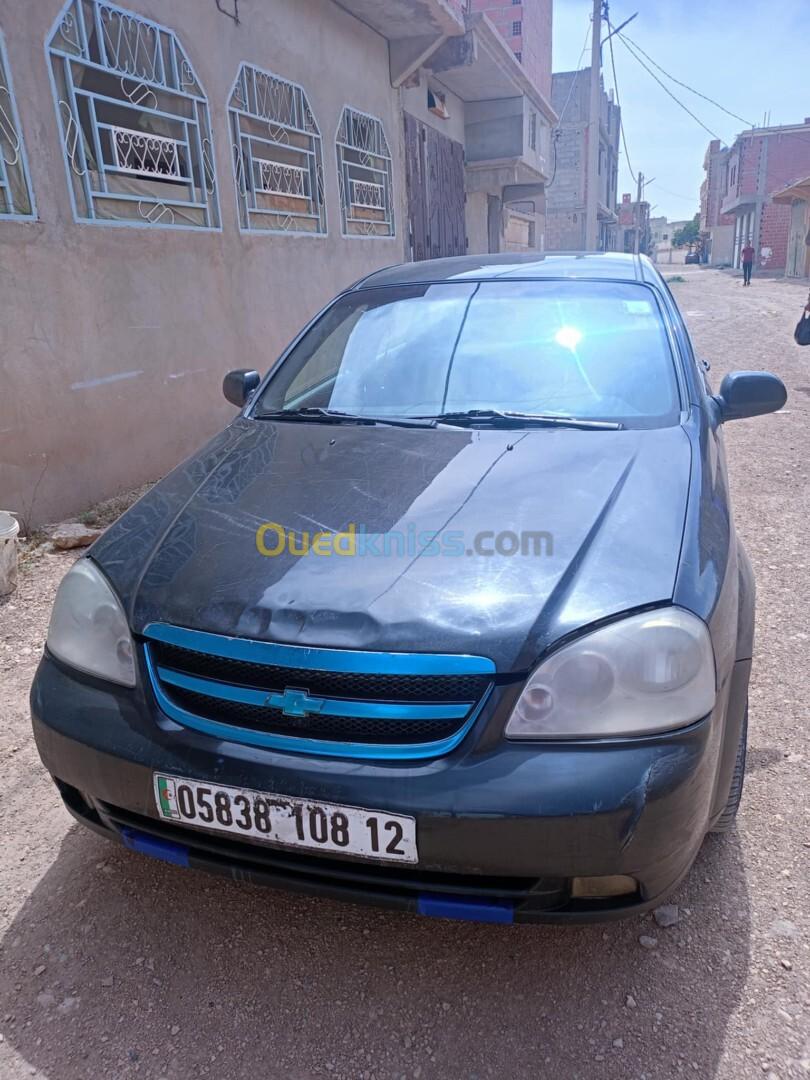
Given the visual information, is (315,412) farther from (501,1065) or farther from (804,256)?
(804,256)

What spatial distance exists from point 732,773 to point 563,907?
0.53 metres

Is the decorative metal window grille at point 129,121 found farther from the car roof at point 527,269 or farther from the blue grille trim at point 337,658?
the blue grille trim at point 337,658

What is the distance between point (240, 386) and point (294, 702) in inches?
73.5

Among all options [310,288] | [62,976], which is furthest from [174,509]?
[310,288]

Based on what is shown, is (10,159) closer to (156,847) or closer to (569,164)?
(156,847)

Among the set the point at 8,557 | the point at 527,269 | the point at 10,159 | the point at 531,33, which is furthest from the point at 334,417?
the point at 531,33

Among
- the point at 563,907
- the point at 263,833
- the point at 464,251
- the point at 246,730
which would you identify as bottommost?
the point at 563,907

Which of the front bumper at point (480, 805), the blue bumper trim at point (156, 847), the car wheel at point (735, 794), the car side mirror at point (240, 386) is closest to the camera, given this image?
the front bumper at point (480, 805)

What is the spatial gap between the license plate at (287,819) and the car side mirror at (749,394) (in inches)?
76.1

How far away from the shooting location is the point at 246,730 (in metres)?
1.54

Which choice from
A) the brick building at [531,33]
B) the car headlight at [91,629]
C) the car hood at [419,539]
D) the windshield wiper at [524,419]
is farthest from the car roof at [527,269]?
the brick building at [531,33]

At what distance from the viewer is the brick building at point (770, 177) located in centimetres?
3731

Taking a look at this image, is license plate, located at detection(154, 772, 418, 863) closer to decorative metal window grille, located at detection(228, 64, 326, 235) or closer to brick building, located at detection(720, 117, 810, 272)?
decorative metal window grille, located at detection(228, 64, 326, 235)

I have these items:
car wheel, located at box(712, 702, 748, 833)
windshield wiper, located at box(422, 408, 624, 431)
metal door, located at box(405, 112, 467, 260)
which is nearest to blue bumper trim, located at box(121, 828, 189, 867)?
car wheel, located at box(712, 702, 748, 833)
